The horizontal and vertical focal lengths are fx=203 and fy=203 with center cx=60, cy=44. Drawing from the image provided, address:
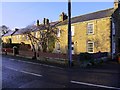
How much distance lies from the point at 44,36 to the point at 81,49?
6.08 meters

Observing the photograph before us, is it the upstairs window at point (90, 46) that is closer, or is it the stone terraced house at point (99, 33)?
the stone terraced house at point (99, 33)

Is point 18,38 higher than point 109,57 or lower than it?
higher

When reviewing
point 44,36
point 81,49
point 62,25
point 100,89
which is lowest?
point 100,89

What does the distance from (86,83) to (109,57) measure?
16009 mm

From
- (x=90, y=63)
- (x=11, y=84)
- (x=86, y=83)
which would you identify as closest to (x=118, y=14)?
(x=90, y=63)

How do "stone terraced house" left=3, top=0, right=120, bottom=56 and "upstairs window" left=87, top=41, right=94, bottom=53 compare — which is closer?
"stone terraced house" left=3, top=0, right=120, bottom=56

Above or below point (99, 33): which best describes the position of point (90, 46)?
below

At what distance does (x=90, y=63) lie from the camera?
2038cm

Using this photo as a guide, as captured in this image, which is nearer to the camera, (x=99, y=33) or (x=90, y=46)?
(x=99, y=33)

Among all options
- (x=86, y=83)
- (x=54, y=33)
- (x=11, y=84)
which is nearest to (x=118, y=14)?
(x=54, y=33)

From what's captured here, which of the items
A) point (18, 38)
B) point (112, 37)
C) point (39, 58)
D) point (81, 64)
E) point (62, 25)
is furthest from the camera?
point (18, 38)

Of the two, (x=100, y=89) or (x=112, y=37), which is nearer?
(x=100, y=89)

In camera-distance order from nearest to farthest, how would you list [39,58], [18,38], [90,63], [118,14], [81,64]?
[81,64], [90,63], [39,58], [118,14], [18,38]

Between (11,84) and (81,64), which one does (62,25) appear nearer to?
(81,64)
